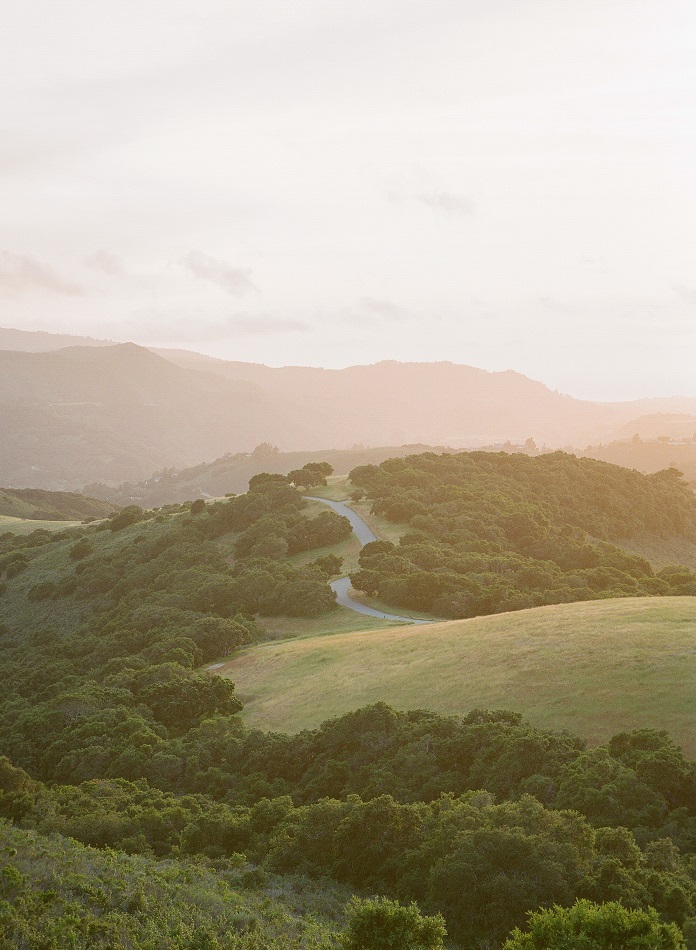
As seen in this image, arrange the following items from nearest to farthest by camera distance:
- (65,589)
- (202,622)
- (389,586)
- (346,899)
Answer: (346,899)
(202,622)
(389,586)
(65,589)

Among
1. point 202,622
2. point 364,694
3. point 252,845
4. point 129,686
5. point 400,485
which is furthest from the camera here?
point 400,485

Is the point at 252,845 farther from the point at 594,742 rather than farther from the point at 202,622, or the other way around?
the point at 202,622

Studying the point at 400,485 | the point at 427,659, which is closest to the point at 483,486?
the point at 400,485

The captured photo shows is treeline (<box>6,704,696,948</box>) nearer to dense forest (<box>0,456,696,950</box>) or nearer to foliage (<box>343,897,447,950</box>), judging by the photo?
dense forest (<box>0,456,696,950</box>)

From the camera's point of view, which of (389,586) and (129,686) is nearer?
(129,686)

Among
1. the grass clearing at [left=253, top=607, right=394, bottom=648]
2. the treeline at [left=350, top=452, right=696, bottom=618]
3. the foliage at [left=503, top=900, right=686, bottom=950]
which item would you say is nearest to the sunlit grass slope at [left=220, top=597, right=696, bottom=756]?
the grass clearing at [left=253, top=607, right=394, bottom=648]

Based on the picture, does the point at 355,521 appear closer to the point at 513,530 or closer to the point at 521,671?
the point at 513,530
